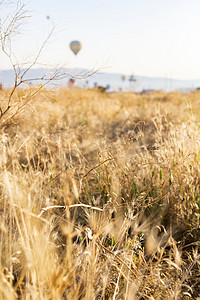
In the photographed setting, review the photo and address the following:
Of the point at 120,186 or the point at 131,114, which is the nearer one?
the point at 120,186

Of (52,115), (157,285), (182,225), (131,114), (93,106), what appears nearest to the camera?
(157,285)

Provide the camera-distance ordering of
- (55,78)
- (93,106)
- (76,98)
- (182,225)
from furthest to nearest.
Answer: (76,98) < (93,106) < (182,225) < (55,78)

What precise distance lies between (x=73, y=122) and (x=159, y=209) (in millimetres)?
3241

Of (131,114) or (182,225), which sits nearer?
(182,225)

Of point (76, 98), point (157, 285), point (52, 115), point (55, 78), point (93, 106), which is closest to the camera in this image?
point (157, 285)

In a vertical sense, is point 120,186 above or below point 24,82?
below

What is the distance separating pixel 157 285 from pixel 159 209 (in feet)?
2.21

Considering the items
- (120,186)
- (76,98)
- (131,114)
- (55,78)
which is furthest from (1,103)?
(76,98)

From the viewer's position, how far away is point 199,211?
6.22 feet

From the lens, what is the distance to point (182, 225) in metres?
1.85

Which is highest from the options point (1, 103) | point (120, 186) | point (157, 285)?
point (1, 103)

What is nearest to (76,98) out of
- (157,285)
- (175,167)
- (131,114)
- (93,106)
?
(93,106)

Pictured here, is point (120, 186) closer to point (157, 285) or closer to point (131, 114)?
point (157, 285)

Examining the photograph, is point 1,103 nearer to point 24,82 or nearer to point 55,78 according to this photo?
point 24,82
